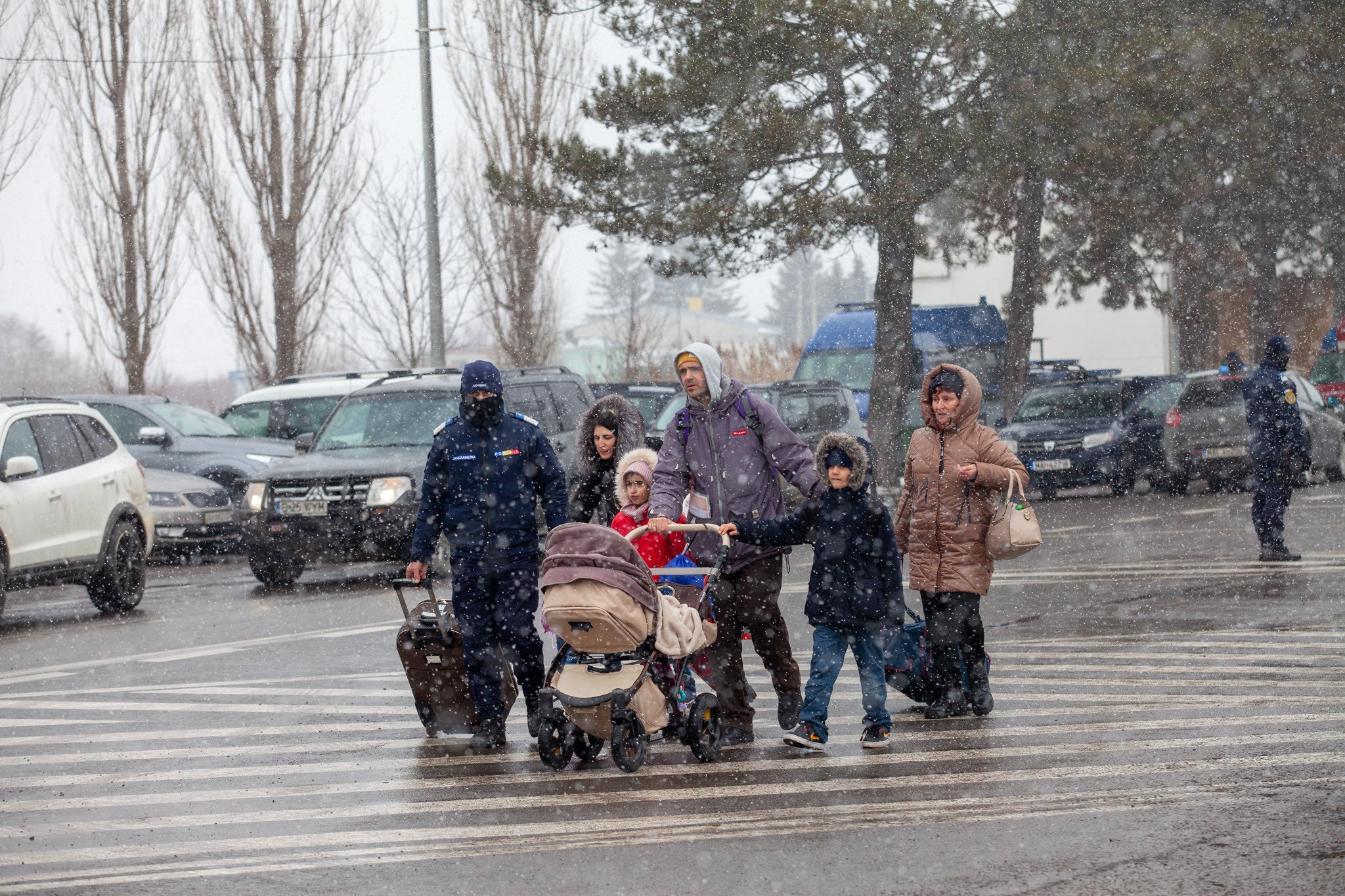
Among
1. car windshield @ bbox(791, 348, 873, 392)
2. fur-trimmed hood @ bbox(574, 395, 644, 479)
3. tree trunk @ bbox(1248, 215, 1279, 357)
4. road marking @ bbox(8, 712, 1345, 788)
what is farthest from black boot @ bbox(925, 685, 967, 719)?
tree trunk @ bbox(1248, 215, 1279, 357)

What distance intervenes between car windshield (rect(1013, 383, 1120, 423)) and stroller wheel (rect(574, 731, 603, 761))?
1879cm

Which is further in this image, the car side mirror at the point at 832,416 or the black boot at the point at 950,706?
the car side mirror at the point at 832,416

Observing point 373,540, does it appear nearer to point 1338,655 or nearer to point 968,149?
point 1338,655

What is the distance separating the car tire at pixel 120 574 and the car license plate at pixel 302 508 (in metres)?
1.29

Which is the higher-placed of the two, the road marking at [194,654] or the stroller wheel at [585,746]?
the stroller wheel at [585,746]

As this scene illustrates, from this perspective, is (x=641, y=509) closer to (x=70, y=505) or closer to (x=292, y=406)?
(x=70, y=505)

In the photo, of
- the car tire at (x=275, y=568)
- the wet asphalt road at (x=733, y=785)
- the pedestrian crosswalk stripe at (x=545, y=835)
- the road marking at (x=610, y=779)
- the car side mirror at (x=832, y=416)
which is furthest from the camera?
the car side mirror at (x=832, y=416)

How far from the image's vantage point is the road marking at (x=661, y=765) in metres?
7.37

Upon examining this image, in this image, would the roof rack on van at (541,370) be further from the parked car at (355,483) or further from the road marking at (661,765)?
the road marking at (661,765)

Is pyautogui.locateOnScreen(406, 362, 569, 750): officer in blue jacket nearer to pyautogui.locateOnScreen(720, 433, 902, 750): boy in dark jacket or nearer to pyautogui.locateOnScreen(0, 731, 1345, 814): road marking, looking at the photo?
pyautogui.locateOnScreen(0, 731, 1345, 814): road marking

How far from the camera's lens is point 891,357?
26.8 meters

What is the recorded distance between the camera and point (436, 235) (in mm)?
25312

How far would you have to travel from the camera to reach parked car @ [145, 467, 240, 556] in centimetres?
1925

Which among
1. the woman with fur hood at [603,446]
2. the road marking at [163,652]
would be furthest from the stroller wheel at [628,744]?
the road marking at [163,652]
